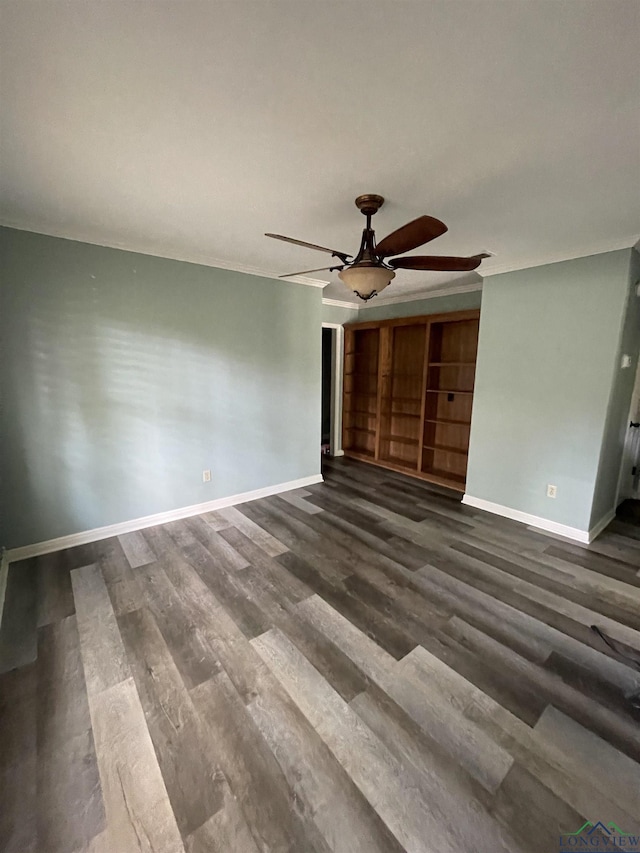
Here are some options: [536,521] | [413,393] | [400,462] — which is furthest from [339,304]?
[536,521]

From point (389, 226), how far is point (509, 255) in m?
1.29

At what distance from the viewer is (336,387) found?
544 centimetres

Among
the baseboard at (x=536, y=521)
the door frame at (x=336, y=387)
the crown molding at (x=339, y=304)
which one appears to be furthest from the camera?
the door frame at (x=336, y=387)

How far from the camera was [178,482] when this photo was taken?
130 inches

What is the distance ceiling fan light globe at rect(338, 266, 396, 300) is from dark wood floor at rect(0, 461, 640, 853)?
192 cm

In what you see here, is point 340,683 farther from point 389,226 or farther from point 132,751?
point 389,226

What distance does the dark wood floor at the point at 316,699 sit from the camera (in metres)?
1.15

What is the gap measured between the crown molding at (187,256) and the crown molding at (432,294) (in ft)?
4.36

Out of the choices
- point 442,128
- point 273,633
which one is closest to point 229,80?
point 442,128

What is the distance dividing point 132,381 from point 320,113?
2402mm

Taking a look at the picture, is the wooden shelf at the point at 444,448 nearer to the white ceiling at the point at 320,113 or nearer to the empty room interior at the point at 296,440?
the empty room interior at the point at 296,440

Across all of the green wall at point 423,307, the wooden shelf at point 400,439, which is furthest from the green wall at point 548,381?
the wooden shelf at point 400,439

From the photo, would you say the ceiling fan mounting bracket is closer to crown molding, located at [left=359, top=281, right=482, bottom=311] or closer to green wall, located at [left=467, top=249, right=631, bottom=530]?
green wall, located at [left=467, top=249, right=631, bottom=530]

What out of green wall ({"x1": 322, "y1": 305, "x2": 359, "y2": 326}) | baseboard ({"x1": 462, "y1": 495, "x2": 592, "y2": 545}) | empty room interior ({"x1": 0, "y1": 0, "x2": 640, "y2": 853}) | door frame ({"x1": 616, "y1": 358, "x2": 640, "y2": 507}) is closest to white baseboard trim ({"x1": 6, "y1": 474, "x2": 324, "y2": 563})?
empty room interior ({"x1": 0, "y1": 0, "x2": 640, "y2": 853})
